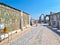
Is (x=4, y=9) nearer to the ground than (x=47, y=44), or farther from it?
farther from it

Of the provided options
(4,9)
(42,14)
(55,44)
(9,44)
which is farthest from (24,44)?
(42,14)

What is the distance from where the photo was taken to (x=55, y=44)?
9.87 meters

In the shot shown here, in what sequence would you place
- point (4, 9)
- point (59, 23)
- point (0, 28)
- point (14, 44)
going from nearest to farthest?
point (14, 44)
point (0, 28)
point (4, 9)
point (59, 23)

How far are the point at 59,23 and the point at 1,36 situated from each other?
60.0 feet

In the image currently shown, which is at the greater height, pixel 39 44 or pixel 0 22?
pixel 0 22

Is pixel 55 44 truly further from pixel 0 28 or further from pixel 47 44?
pixel 0 28

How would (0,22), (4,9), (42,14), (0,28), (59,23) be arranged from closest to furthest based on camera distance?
(0,28) → (0,22) → (4,9) → (59,23) → (42,14)

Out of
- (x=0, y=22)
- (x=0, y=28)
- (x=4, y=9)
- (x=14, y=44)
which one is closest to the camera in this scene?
(x=14, y=44)

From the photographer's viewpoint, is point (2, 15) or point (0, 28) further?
point (2, 15)

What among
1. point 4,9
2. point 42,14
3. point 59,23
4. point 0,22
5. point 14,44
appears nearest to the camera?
point 14,44

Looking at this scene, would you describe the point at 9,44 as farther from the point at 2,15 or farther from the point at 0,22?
the point at 2,15

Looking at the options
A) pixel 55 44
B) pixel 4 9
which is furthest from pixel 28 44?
pixel 4 9

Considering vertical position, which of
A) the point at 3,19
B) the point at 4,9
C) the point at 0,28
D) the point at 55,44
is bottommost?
the point at 55,44

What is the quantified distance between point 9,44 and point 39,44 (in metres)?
2.74
